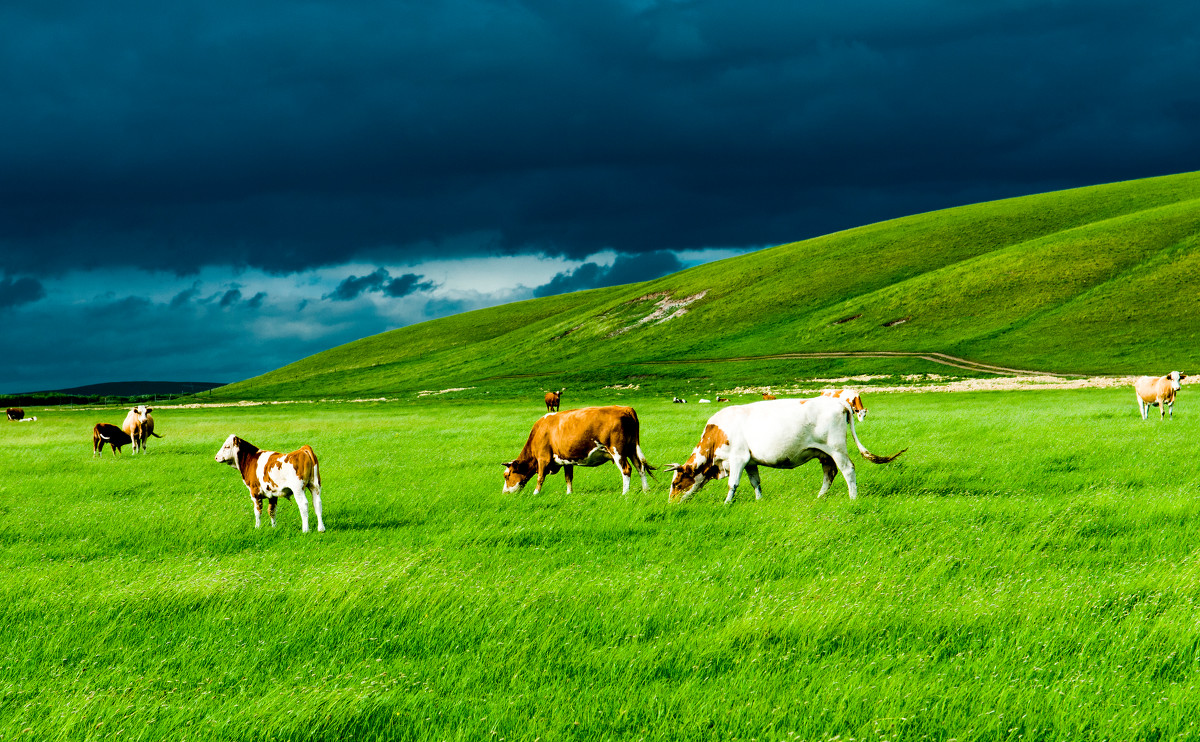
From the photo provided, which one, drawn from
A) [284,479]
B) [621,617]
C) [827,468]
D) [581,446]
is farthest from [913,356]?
[621,617]

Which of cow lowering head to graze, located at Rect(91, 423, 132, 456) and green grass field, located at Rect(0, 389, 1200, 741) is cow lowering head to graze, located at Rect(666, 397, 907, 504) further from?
cow lowering head to graze, located at Rect(91, 423, 132, 456)

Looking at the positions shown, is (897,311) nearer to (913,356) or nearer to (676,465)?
(913,356)

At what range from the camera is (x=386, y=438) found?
3503 cm

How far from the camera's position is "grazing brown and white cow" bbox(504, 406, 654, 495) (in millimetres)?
17797

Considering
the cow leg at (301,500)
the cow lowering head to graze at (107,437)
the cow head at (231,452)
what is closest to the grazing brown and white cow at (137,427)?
the cow lowering head to graze at (107,437)

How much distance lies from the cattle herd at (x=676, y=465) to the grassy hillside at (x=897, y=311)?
2666 inches

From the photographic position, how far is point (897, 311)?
362 ft

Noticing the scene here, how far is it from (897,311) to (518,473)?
103 m

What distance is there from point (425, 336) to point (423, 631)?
18782cm

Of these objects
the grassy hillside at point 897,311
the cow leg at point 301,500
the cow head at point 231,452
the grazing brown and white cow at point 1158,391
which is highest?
the grassy hillside at point 897,311

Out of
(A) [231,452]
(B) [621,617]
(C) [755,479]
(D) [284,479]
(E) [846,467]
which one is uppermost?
(A) [231,452]

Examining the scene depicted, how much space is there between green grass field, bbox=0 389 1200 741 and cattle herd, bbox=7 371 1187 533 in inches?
27.1

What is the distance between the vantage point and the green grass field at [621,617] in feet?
20.4

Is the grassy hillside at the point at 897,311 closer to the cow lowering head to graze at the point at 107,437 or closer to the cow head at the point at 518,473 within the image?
the cow lowering head to graze at the point at 107,437
